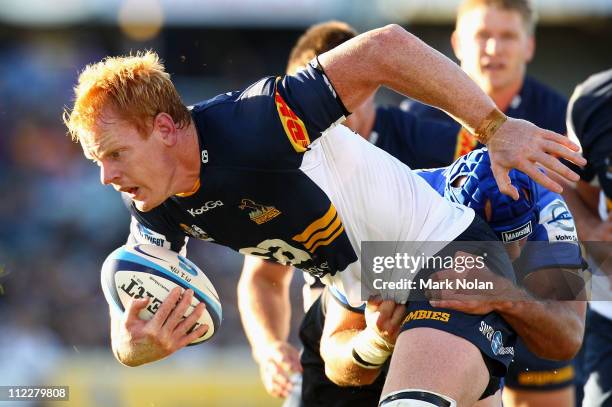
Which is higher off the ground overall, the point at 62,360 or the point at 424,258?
the point at 424,258

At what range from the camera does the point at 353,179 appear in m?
4.12

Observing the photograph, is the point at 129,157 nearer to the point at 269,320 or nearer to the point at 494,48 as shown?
the point at 269,320

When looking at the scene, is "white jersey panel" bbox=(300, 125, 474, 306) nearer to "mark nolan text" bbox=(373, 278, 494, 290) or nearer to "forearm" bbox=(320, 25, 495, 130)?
"mark nolan text" bbox=(373, 278, 494, 290)

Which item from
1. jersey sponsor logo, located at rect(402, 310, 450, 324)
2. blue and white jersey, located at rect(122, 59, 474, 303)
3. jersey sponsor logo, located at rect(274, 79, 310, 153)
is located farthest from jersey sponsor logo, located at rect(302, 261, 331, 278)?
jersey sponsor logo, located at rect(274, 79, 310, 153)

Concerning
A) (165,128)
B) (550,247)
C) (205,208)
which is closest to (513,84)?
(550,247)

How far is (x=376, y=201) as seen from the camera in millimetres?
4121

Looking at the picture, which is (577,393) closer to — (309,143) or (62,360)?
(309,143)

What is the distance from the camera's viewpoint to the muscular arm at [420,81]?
370 cm

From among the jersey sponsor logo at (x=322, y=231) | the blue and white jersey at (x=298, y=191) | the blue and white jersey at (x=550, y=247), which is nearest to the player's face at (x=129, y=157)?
the blue and white jersey at (x=298, y=191)

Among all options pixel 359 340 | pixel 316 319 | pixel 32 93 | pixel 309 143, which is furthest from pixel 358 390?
pixel 32 93

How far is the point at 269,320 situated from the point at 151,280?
1672mm

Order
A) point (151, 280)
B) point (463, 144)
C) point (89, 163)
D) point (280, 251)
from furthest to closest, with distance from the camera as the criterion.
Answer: point (89, 163) → point (463, 144) → point (280, 251) → point (151, 280)

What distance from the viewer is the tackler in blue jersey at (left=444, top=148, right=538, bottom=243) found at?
162 inches

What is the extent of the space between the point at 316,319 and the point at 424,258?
1.31 m
